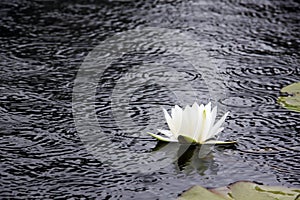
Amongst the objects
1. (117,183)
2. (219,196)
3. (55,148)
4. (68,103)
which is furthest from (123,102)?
(219,196)

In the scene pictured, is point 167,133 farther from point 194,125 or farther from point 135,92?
point 135,92

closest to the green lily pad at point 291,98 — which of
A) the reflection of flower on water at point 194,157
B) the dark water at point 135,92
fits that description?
the dark water at point 135,92

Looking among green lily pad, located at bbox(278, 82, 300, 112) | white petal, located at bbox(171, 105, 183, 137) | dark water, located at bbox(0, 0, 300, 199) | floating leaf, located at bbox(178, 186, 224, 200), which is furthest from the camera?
green lily pad, located at bbox(278, 82, 300, 112)

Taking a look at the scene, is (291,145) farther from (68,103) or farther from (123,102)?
(68,103)

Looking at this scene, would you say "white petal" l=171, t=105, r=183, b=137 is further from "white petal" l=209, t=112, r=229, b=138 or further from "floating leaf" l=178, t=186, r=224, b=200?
"floating leaf" l=178, t=186, r=224, b=200

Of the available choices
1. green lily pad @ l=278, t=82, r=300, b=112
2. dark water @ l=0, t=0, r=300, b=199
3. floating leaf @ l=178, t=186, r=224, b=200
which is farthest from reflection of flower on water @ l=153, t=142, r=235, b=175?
green lily pad @ l=278, t=82, r=300, b=112

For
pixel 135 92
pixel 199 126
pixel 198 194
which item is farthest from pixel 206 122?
pixel 135 92
